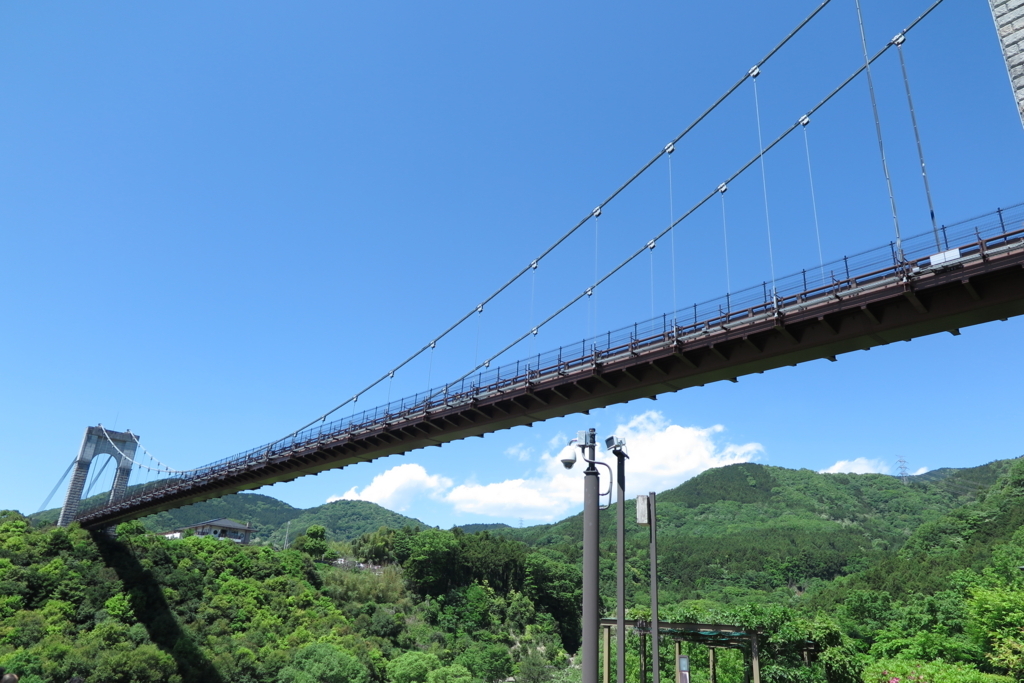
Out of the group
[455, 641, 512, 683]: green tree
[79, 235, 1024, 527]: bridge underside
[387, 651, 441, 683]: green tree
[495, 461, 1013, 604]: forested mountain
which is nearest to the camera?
[79, 235, 1024, 527]: bridge underside

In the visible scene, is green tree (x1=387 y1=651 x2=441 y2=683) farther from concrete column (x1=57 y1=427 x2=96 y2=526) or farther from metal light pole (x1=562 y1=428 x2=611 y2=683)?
metal light pole (x1=562 y1=428 x2=611 y2=683)

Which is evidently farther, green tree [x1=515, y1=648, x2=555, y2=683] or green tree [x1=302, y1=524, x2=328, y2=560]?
green tree [x1=302, y1=524, x2=328, y2=560]

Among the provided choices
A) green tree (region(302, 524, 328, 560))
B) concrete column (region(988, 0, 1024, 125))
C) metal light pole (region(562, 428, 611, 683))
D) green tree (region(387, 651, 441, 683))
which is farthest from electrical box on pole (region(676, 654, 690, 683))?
green tree (region(302, 524, 328, 560))

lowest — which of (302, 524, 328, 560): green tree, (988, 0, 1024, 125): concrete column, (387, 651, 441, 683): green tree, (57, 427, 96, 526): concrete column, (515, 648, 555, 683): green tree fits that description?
(515, 648, 555, 683): green tree

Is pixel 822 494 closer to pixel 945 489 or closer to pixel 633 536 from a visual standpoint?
pixel 945 489

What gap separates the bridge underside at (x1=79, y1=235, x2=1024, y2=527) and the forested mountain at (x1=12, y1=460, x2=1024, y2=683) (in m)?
17.3

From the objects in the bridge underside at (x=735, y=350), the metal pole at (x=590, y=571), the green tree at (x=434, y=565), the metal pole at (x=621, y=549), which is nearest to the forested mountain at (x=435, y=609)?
the green tree at (x=434, y=565)

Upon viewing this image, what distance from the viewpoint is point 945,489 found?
6831 inches

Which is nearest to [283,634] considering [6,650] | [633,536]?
[6,650]

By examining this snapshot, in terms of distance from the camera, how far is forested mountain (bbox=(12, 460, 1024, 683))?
Result: 130 ft

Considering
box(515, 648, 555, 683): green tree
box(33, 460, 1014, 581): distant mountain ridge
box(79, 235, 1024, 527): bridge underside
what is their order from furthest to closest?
box(33, 460, 1014, 581): distant mountain ridge, box(515, 648, 555, 683): green tree, box(79, 235, 1024, 527): bridge underside

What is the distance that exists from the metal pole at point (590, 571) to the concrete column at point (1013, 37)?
→ 14810 mm

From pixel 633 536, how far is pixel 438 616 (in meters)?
78.5

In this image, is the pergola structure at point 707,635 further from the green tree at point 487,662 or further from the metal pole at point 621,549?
the green tree at point 487,662
